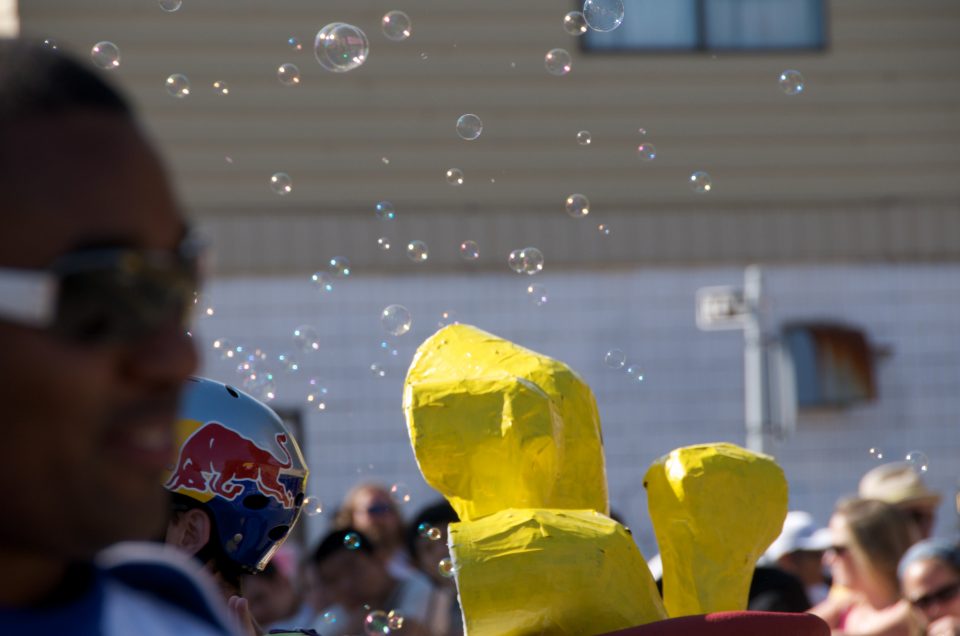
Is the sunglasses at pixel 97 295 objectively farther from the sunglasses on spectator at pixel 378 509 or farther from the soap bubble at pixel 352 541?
the sunglasses on spectator at pixel 378 509

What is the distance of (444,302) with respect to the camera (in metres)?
9.18

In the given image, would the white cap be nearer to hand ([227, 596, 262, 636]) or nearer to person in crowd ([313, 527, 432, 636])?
person in crowd ([313, 527, 432, 636])

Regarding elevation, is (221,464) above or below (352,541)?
above

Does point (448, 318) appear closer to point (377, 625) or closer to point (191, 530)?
point (377, 625)

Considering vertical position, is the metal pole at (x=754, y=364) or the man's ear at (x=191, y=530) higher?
the man's ear at (x=191, y=530)

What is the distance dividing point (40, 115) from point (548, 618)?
4.90ft

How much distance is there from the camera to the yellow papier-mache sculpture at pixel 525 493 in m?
2.40

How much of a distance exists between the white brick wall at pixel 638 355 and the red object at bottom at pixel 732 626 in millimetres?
6354

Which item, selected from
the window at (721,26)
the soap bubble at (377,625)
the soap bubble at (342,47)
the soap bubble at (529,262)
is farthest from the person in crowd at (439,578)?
the window at (721,26)

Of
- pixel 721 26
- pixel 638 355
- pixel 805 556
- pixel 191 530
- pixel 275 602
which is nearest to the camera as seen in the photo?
pixel 191 530

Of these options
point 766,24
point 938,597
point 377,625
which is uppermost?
point 766,24

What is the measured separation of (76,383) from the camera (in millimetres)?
1060

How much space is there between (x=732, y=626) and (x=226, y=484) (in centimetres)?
89

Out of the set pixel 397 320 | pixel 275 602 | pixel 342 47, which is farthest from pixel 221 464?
pixel 275 602
